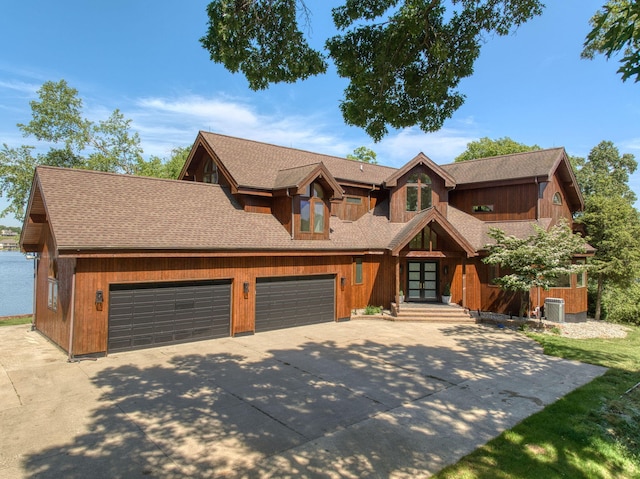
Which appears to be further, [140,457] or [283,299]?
[283,299]

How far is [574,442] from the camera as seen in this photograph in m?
6.38

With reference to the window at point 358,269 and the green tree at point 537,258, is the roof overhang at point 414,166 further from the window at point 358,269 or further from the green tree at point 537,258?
the window at point 358,269

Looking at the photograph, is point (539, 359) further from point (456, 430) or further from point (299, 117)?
point (299, 117)

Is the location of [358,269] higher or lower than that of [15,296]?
higher

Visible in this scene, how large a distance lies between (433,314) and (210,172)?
12379 millimetres

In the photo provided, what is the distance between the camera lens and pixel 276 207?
16922 millimetres

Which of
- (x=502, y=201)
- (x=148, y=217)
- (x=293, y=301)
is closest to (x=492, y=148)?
(x=502, y=201)

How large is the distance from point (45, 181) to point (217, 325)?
23.2 ft

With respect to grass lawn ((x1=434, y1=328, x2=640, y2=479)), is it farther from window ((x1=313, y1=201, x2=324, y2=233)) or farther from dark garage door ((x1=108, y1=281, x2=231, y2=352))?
window ((x1=313, y1=201, x2=324, y2=233))

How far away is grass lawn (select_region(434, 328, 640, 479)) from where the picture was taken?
5527 millimetres

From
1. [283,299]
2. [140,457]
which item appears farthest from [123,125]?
[140,457]

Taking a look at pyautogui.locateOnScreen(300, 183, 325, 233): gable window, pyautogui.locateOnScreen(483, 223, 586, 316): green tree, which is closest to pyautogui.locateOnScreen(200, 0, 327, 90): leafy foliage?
pyautogui.locateOnScreen(300, 183, 325, 233): gable window

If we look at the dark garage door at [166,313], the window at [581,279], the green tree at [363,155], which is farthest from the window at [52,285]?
the green tree at [363,155]

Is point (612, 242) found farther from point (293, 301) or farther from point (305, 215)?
point (293, 301)
